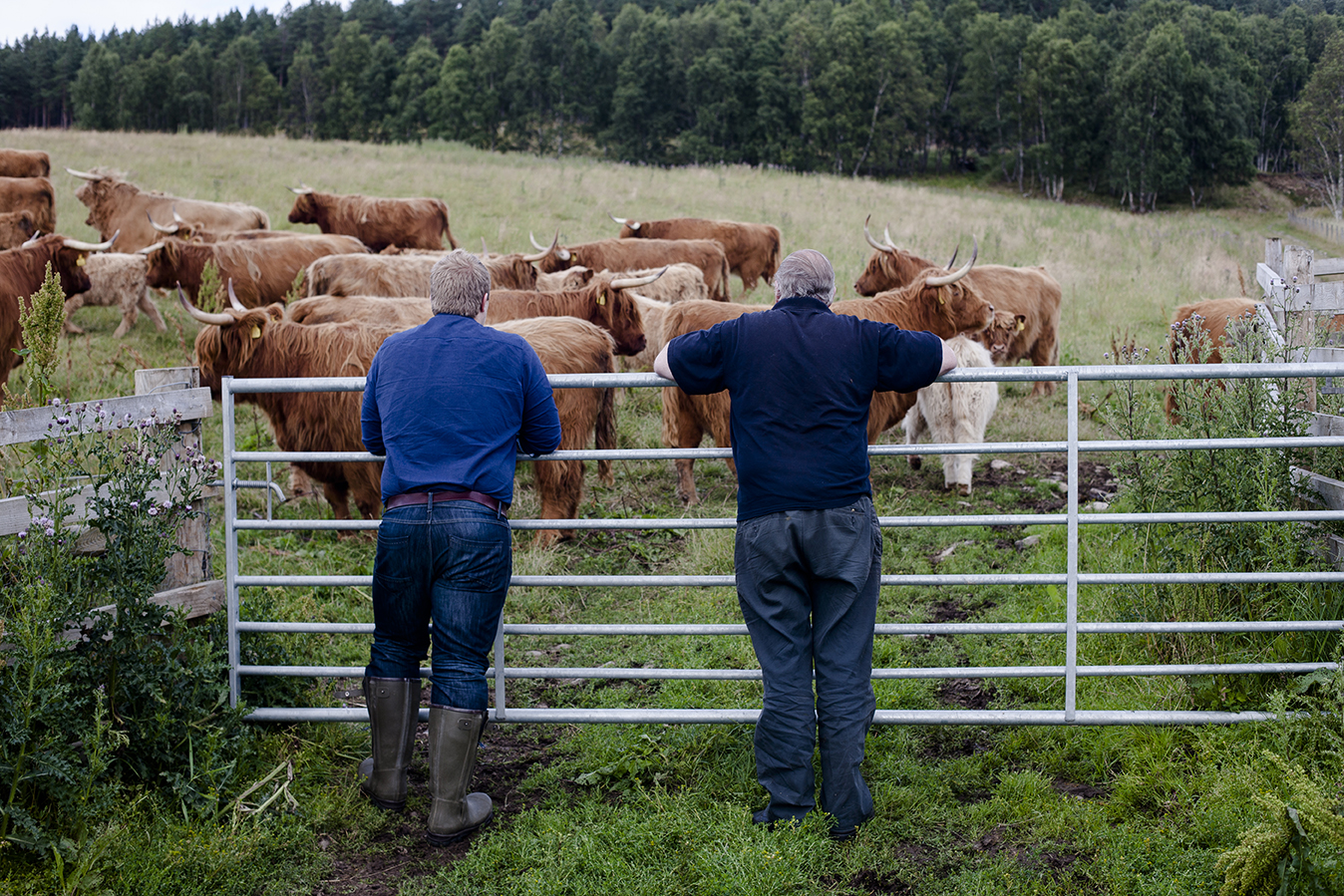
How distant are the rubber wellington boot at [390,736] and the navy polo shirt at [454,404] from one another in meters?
0.68

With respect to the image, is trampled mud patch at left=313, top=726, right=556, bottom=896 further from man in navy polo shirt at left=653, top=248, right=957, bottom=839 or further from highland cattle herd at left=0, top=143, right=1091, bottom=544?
highland cattle herd at left=0, top=143, right=1091, bottom=544

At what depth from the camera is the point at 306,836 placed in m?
3.40

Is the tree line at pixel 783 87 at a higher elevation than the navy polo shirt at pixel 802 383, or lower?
higher

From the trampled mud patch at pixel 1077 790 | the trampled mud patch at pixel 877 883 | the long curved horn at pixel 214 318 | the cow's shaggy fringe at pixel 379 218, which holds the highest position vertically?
the cow's shaggy fringe at pixel 379 218

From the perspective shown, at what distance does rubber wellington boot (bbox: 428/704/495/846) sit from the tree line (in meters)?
43.0

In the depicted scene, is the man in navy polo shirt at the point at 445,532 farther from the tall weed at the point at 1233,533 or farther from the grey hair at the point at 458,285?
the tall weed at the point at 1233,533

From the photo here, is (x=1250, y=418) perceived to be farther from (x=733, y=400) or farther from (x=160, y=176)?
(x=160, y=176)

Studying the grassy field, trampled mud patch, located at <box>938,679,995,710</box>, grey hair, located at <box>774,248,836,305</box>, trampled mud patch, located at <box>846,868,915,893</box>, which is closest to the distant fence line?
the grassy field

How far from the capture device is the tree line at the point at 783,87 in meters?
Result: 49.2

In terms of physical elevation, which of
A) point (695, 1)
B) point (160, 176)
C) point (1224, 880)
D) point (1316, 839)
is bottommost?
point (1224, 880)

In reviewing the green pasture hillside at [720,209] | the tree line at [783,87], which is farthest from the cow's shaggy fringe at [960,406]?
the tree line at [783,87]

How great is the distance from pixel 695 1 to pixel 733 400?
9661 cm

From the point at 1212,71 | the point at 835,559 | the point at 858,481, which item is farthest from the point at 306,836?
the point at 1212,71

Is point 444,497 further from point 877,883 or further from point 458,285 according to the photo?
point 877,883
